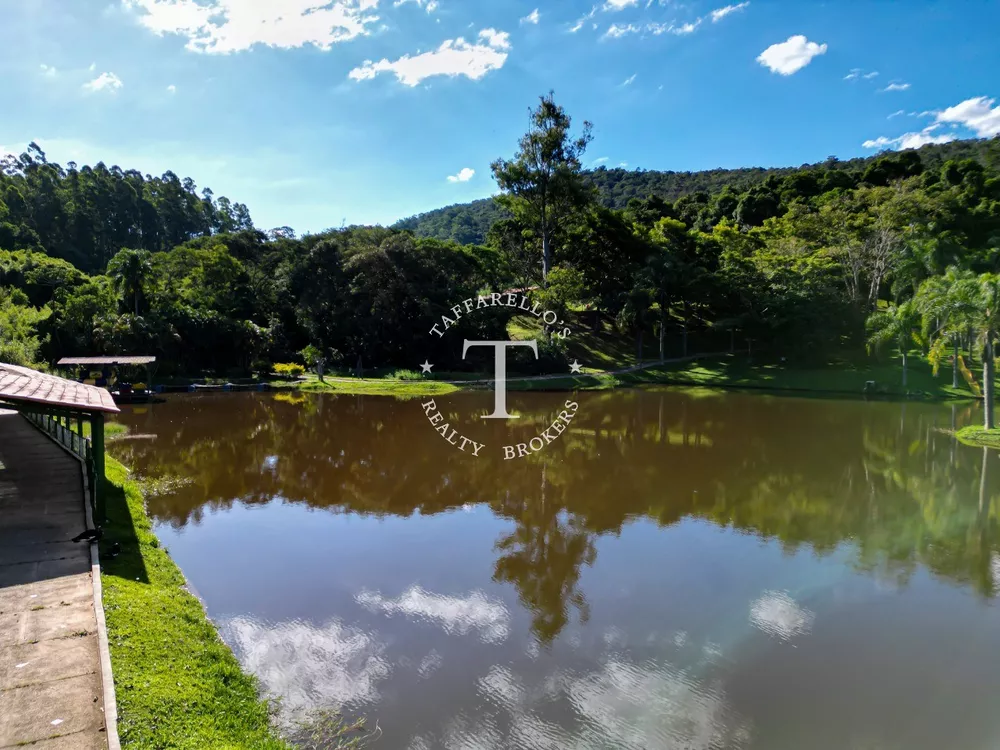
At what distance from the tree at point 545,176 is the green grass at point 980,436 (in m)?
20.5

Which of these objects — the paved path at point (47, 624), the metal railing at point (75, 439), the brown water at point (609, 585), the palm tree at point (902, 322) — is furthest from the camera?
the palm tree at point (902, 322)

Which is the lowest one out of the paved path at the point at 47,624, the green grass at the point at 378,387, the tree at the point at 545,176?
the paved path at the point at 47,624

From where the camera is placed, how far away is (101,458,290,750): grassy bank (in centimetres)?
432

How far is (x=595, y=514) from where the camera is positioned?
34.7 feet

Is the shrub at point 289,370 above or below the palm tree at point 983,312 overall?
below

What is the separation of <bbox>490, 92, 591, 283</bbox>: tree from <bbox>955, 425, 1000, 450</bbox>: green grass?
20.5 meters

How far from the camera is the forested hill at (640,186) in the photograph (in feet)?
253

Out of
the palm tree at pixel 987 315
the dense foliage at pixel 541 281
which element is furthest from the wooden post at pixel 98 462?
the dense foliage at pixel 541 281

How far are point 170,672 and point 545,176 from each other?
31.4 meters

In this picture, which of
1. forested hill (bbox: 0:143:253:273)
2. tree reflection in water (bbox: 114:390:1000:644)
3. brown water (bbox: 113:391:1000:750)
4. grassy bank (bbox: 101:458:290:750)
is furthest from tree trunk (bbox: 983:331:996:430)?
forested hill (bbox: 0:143:253:273)

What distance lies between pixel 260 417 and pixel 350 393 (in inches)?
240

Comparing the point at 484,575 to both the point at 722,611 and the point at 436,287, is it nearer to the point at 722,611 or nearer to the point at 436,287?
the point at 722,611

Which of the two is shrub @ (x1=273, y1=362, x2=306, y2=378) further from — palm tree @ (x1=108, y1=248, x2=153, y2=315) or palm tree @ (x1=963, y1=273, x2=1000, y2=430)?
palm tree @ (x1=963, y1=273, x2=1000, y2=430)

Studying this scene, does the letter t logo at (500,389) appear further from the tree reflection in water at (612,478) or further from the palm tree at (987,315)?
the palm tree at (987,315)
